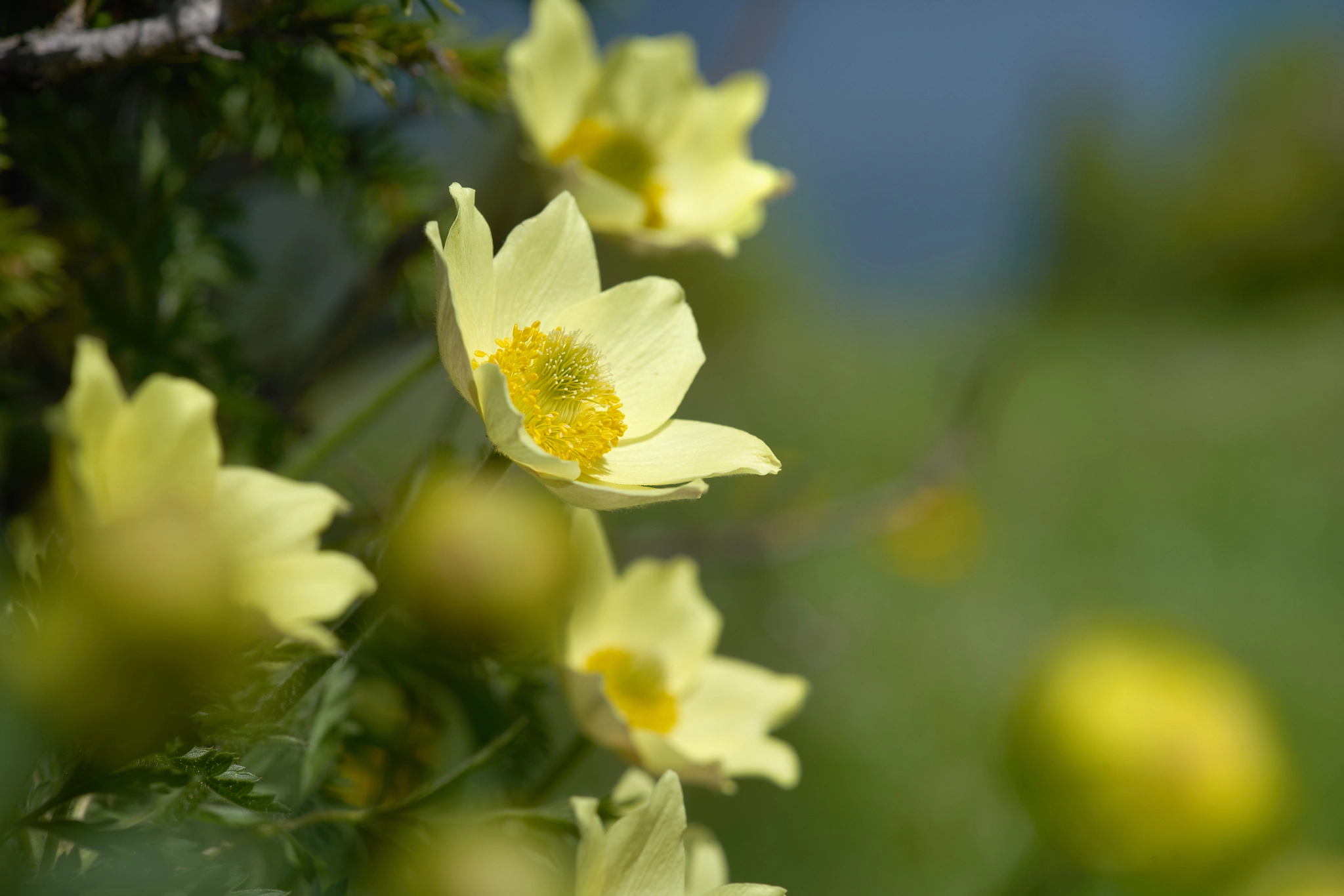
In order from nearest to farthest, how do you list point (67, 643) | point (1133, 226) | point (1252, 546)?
1. point (67, 643)
2. point (1252, 546)
3. point (1133, 226)

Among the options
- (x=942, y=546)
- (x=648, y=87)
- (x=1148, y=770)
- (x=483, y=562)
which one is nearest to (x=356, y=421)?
(x=483, y=562)

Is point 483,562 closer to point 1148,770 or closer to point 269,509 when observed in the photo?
point 269,509

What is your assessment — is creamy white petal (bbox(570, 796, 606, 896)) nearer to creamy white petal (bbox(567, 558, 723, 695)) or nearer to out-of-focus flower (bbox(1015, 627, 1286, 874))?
creamy white petal (bbox(567, 558, 723, 695))

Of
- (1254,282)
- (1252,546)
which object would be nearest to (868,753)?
(1252,546)

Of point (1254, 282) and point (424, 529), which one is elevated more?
point (424, 529)

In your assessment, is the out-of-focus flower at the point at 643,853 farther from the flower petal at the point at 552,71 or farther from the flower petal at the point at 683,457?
the flower petal at the point at 552,71

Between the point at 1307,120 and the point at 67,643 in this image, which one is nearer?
the point at 67,643

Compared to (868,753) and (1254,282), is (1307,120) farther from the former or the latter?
(868,753)
